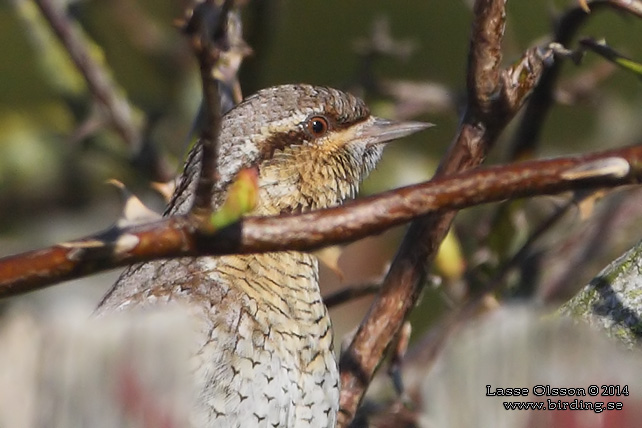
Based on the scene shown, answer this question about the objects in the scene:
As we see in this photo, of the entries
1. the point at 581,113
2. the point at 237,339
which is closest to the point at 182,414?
the point at 237,339

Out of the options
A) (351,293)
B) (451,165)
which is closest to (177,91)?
(351,293)

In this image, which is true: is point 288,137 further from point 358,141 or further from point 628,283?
point 628,283

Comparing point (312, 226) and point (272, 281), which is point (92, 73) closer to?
point (272, 281)

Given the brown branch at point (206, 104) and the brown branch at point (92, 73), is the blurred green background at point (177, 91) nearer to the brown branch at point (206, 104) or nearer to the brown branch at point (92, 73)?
the brown branch at point (92, 73)

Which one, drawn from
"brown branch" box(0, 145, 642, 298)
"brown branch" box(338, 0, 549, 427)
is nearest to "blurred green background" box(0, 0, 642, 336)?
"brown branch" box(338, 0, 549, 427)

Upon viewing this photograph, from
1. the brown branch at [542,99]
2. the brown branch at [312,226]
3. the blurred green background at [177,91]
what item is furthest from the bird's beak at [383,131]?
the brown branch at [312,226]

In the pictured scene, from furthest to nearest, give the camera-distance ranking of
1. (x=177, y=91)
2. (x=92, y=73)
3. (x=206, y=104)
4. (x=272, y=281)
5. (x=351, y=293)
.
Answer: (x=177, y=91)
(x=92, y=73)
(x=351, y=293)
(x=272, y=281)
(x=206, y=104)

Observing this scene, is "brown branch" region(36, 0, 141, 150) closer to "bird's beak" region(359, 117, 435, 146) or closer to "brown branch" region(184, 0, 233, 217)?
"bird's beak" region(359, 117, 435, 146)
